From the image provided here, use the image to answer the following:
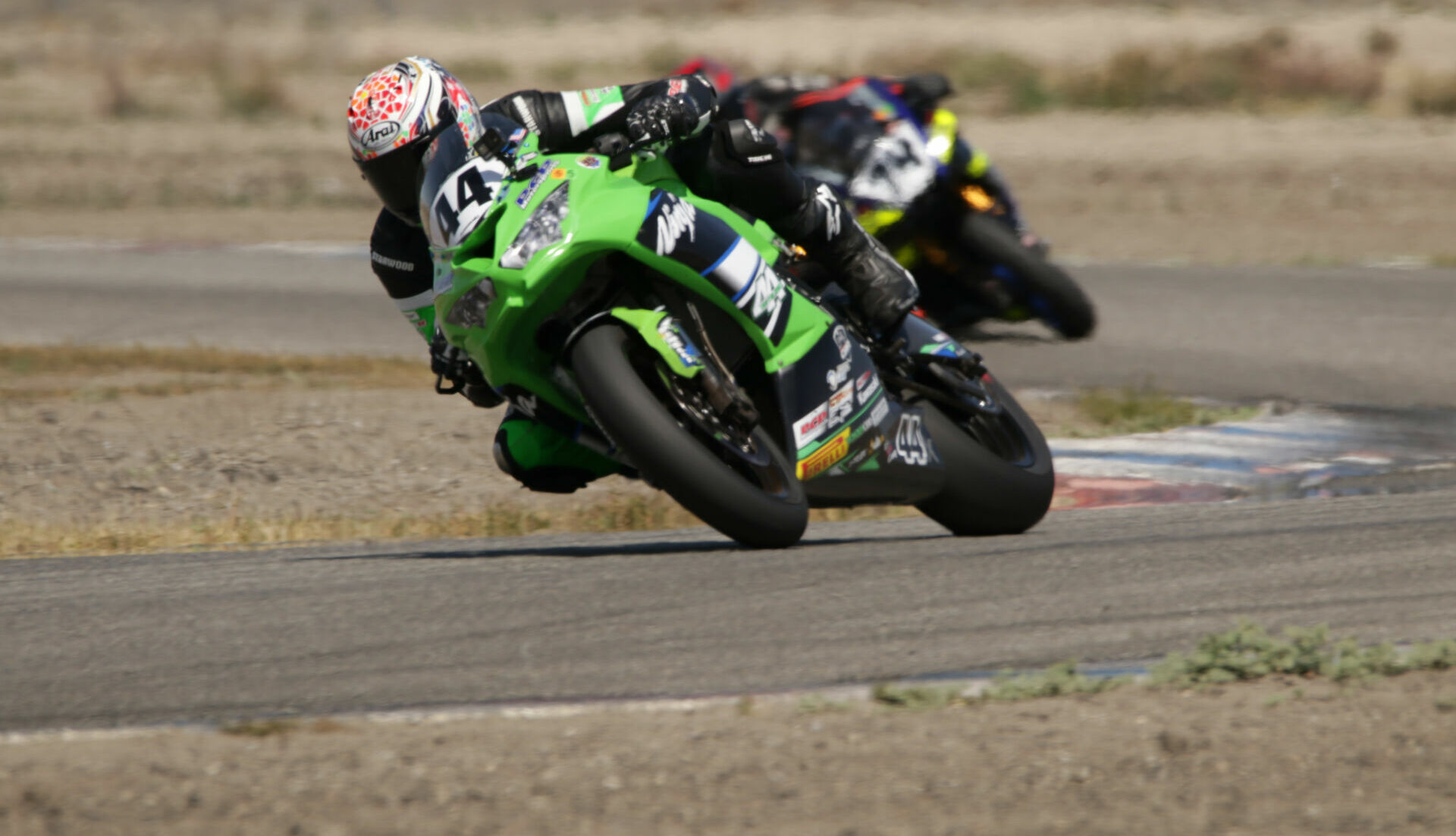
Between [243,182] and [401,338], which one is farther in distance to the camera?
[243,182]

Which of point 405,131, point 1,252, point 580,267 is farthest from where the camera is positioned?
point 1,252

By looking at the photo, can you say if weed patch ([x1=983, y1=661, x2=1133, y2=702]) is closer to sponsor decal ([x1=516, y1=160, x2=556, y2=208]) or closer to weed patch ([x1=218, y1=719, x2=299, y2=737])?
weed patch ([x1=218, y1=719, x2=299, y2=737])

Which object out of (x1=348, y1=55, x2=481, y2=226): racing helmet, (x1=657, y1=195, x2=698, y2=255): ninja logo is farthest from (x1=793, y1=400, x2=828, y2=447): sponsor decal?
(x1=348, y1=55, x2=481, y2=226): racing helmet

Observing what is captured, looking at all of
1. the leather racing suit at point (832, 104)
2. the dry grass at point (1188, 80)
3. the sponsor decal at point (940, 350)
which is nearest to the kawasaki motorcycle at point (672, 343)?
the sponsor decal at point (940, 350)

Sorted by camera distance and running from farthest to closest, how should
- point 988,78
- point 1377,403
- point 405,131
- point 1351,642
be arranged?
1. point 988,78
2. point 1377,403
3. point 405,131
4. point 1351,642

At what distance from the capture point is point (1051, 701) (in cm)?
397

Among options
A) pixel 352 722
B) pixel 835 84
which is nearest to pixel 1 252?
pixel 835 84

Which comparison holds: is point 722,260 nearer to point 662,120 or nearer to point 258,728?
point 662,120

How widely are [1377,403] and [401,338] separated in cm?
696

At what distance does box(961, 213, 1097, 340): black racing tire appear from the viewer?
1119 cm

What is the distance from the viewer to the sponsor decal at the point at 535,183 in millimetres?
5230

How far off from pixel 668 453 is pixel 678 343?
37 centimetres

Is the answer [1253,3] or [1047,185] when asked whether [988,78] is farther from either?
[1253,3]

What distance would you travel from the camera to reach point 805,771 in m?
3.54
